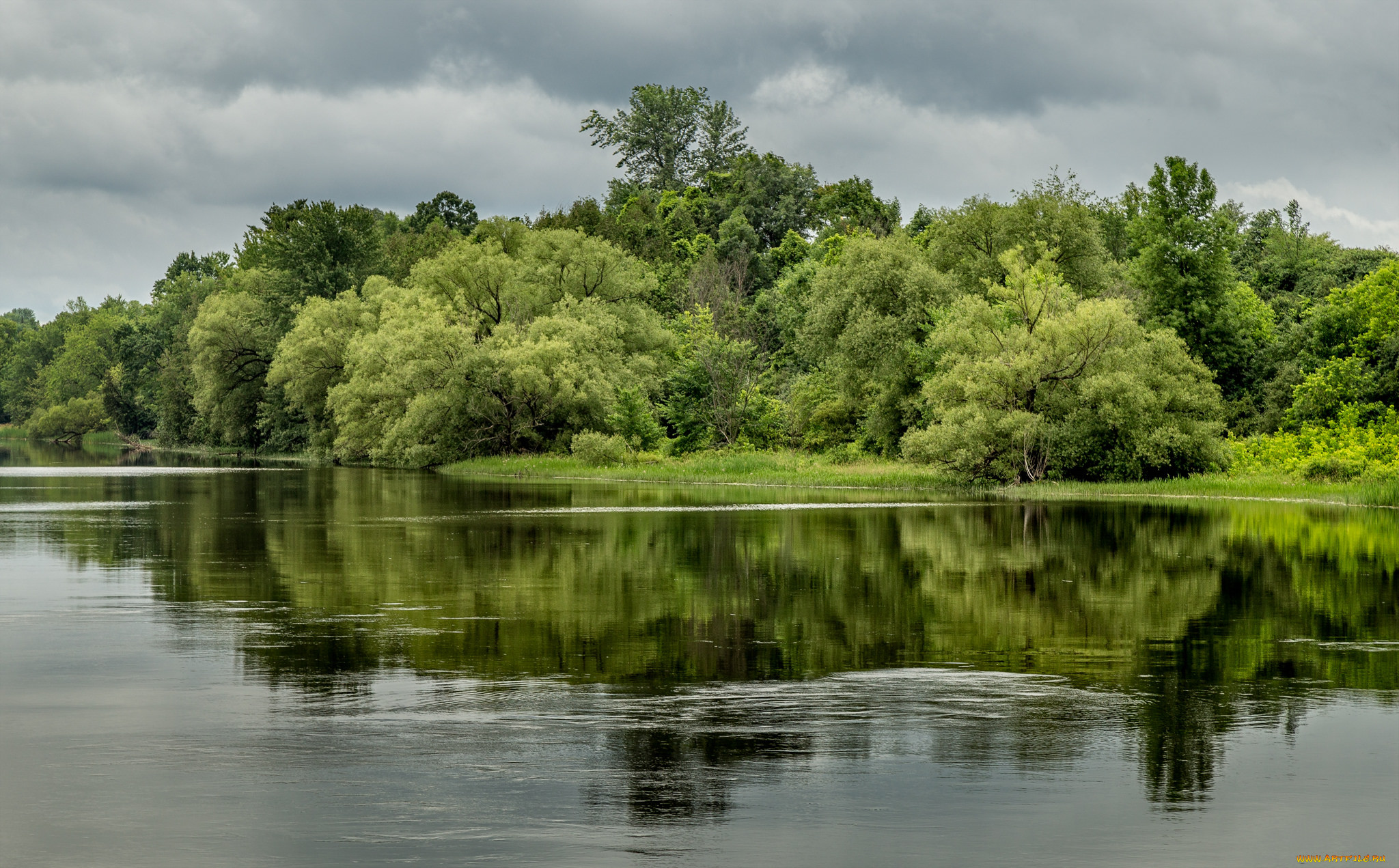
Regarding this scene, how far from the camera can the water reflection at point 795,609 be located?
11711 millimetres

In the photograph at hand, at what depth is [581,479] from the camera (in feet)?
213

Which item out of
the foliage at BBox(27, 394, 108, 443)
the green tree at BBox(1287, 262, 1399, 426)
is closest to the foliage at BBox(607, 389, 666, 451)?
the green tree at BBox(1287, 262, 1399, 426)

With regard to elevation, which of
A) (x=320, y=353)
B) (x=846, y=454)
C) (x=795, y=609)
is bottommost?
(x=795, y=609)

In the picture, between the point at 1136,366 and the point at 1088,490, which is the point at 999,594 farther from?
the point at 1136,366

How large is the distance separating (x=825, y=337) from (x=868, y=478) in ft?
42.4

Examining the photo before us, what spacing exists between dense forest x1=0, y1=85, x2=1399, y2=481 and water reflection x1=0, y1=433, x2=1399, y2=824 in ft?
48.7


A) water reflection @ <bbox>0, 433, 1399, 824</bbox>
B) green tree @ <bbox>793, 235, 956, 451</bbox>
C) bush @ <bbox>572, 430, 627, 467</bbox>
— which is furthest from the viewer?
bush @ <bbox>572, 430, 627, 467</bbox>

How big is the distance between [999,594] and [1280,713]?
338 inches

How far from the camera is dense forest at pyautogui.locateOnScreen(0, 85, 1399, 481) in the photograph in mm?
53531

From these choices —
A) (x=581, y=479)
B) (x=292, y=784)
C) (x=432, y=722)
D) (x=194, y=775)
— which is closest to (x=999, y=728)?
(x=432, y=722)

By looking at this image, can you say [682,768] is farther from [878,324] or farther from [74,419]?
[74,419]

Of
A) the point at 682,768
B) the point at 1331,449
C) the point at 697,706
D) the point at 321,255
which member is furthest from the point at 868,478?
the point at 321,255

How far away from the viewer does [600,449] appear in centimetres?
6988

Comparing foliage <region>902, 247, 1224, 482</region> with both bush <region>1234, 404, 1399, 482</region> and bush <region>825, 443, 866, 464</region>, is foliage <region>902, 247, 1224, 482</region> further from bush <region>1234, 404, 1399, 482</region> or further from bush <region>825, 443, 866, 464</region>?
bush <region>825, 443, 866, 464</region>
